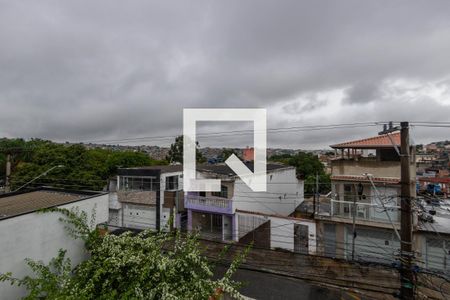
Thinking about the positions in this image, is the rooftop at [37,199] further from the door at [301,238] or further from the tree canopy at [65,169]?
the tree canopy at [65,169]

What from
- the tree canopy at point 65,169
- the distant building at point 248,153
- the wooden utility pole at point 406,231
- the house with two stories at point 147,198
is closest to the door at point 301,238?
the wooden utility pole at point 406,231

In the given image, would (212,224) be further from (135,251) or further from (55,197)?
(135,251)

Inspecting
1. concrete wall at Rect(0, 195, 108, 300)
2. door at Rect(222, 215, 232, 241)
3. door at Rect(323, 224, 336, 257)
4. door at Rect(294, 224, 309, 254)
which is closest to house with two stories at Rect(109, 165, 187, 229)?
door at Rect(222, 215, 232, 241)

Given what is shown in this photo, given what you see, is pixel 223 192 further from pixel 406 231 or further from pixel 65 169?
pixel 65 169

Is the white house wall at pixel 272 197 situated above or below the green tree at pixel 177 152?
below

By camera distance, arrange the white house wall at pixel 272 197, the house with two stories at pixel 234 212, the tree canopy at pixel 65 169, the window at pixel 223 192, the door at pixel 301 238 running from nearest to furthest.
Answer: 1. the door at pixel 301 238
2. the house with two stories at pixel 234 212
3. the window at pixel 223 192
4. the white house wall at pixel 272 197
5. the tree canopy at pixel 65 169

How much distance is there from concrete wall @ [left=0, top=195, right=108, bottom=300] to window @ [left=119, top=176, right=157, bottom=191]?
1149 cm

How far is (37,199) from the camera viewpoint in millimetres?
9609

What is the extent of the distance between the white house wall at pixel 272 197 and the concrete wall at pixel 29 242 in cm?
1117

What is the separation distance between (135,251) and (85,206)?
3.79 m

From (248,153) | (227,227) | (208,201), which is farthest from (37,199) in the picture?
(248,153)

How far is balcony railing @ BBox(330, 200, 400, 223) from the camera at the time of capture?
12883mm

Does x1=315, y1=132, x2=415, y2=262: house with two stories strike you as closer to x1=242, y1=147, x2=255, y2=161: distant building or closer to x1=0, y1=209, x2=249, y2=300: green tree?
x1=0, y1=209, x2=249, y2=300: green tree

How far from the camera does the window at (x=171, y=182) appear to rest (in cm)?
2031
